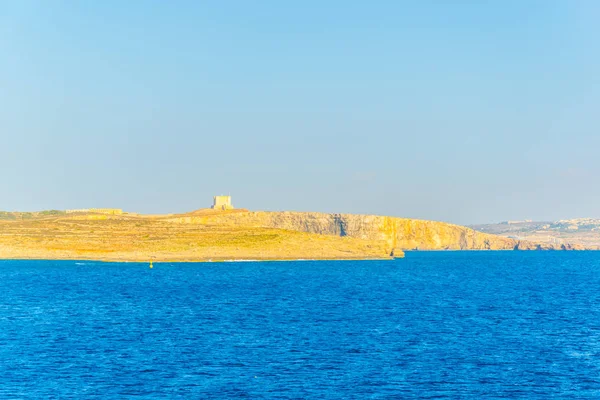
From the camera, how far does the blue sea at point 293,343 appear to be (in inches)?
1666

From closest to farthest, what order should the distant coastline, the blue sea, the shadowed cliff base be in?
the blue sea < the distant coastline < the shadowed cliff base

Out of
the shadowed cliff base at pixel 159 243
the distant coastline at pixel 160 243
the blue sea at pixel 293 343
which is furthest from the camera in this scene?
the shadowed cliff base at pixel 159 243

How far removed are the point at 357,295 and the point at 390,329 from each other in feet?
103

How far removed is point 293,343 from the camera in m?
55.5

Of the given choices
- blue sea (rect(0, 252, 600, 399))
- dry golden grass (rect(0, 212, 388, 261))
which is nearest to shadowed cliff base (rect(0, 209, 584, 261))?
dry golden grass (rect(0, 212, 388, 261))

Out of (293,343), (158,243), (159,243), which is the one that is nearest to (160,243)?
(159,243)

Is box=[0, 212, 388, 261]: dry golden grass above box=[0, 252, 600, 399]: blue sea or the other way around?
above

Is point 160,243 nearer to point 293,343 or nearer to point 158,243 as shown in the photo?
point 158,243

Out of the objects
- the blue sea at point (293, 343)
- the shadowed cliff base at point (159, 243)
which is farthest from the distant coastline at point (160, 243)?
the blue sea at point (293, 343)

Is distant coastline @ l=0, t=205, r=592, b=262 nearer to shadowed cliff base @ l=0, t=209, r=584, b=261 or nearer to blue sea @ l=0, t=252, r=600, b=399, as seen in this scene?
shadowed cliff base @ l=0, t=209, r=584, b=261

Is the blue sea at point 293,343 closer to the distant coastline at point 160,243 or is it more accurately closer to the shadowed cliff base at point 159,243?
the distant coastline at point 160,243

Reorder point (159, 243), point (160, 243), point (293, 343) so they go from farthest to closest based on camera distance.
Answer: point (160, 243), point (159, 243), point (293, 343)

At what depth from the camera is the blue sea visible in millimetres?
42312

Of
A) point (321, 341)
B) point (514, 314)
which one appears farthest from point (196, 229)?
point (321, 341)
